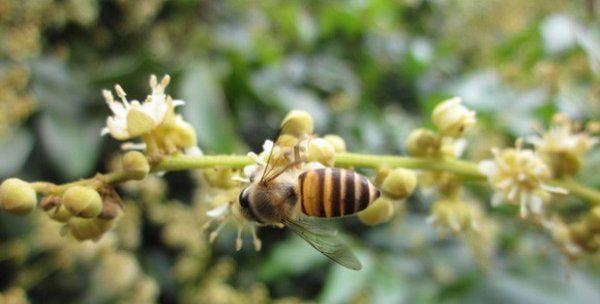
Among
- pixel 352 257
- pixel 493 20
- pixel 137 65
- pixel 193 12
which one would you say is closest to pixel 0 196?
pixel 352 257

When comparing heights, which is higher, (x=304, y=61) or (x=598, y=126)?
(x=304, y=61)

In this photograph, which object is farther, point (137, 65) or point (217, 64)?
point (217, 64)

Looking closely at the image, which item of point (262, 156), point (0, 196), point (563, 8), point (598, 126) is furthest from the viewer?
point (563, 8)

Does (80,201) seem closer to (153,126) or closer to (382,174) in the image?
(153,126)

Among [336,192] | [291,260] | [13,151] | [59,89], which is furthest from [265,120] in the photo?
[336,192]

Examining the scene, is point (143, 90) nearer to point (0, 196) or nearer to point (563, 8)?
point (0, 196)

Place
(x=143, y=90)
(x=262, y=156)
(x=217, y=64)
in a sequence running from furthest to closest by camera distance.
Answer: (x=217, y=64) → (x=143, y=90) → (x=262, y=156)

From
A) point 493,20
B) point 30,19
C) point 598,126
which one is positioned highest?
point 493,20
